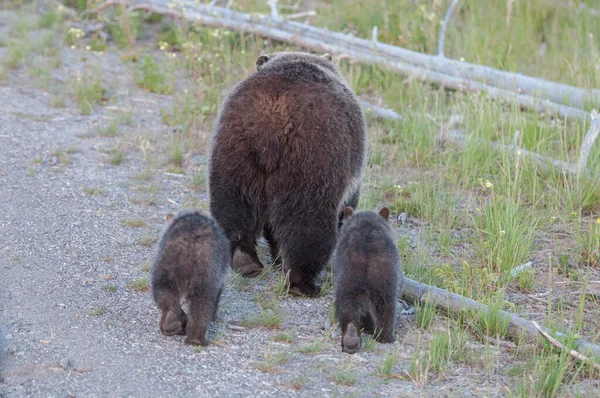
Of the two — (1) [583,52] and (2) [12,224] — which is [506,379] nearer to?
(2) [12,224]

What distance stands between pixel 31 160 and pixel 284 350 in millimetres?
A: 4516

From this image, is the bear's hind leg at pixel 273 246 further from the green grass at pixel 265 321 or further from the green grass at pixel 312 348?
the green grass at pixel 312 348

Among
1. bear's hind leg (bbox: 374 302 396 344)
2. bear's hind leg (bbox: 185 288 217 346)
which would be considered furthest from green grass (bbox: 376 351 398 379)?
bear's hind leg (bbox: 185 288 217 346)

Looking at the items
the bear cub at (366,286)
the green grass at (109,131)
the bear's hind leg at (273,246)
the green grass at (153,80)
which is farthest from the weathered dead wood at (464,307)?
the green grass at (153,80)

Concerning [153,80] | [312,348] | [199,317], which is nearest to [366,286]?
[312,348]

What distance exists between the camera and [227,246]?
5.62 meters

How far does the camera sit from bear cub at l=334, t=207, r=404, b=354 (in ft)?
17.3

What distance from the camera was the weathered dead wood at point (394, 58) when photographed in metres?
9.42

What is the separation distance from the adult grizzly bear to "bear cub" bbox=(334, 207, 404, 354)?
1.71 ft

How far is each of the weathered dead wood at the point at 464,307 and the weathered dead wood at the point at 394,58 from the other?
337cm

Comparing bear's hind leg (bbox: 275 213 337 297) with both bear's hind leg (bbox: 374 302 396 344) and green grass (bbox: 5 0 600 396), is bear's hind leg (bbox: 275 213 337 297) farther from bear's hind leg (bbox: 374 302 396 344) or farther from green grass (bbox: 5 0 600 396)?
bear's hind leg (bbox: 374 302 396 344)

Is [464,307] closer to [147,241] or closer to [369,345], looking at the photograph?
[369,345]

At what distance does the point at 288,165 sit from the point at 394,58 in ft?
17.2

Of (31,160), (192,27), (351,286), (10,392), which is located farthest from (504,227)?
(192,27)
